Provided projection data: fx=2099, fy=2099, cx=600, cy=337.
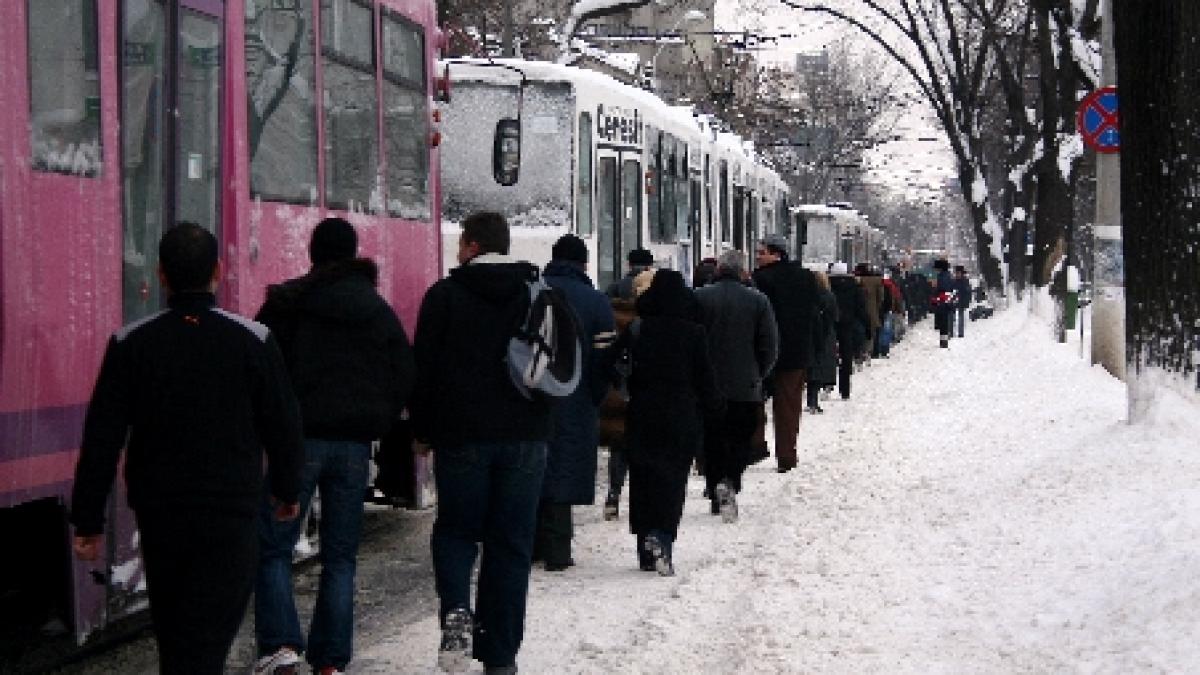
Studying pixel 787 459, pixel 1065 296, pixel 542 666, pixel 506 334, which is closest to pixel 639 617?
pixel 542 666

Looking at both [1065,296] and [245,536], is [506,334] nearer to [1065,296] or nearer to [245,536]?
[245,536]

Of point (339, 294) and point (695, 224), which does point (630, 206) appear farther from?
point (339, 294)

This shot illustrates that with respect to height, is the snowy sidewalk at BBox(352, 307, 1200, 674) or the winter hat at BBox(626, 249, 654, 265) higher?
the winter hat at BBox(626, 249, 654, 265)

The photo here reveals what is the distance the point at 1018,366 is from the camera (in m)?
30.2

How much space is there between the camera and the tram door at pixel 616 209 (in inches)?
803

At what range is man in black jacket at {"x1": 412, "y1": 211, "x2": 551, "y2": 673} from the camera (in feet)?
26.8

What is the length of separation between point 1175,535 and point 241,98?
479 cm

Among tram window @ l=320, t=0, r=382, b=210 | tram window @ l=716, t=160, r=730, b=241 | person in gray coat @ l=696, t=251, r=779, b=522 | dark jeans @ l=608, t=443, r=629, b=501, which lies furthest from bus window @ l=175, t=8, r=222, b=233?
tram window @ l=716, t=160, r=730, b=241

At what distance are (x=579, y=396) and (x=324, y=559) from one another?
10.7 ft

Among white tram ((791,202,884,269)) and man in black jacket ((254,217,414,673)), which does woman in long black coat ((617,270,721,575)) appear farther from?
white tram ((791,202,884,269))

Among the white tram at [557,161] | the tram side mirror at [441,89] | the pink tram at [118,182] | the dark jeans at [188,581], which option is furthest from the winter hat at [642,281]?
the dark jeans at [188,581]

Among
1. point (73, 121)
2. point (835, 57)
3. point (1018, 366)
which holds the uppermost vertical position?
point (835, 57)

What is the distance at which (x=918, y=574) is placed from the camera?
11.3 meters

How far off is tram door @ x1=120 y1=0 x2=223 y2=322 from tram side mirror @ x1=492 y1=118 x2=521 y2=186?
19.8 feet
